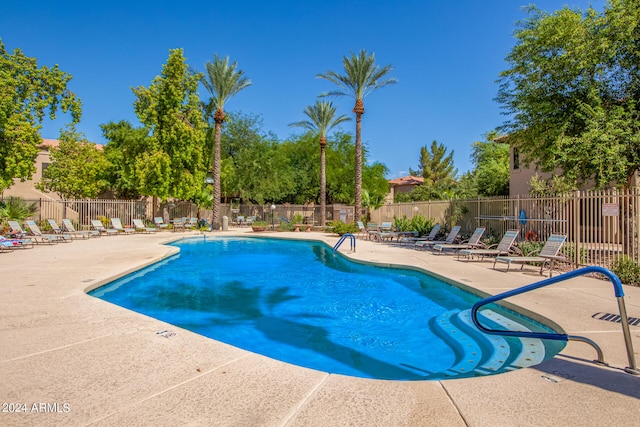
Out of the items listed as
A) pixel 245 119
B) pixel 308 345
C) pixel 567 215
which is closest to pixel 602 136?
pixel 567 215

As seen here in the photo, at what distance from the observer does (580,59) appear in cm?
1177

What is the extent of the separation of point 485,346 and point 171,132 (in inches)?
1147

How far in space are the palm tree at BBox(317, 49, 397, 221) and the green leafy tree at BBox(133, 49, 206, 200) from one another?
450 inches

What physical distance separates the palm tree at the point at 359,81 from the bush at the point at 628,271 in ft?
57.4

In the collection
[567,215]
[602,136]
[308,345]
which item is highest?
[602,136]

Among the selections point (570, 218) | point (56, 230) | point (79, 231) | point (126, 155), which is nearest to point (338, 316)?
point (570, 218)

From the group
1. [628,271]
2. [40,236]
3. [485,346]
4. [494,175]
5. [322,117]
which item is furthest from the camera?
[322,117]

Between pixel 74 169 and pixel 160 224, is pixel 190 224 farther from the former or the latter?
pixel 74 169

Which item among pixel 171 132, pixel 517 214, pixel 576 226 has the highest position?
pixel 171 132

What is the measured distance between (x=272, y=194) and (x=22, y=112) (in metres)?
19.9

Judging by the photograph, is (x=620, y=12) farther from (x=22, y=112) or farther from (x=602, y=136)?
(x=22, y=112)

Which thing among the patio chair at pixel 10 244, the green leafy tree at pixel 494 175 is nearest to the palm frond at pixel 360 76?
the green leafy tree at pixel 494 175

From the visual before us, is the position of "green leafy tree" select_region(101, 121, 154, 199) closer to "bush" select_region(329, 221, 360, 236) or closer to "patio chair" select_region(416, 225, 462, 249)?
"bush" select_region(329, 221, 360, 236)

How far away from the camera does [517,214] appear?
→ 13.4 metres
